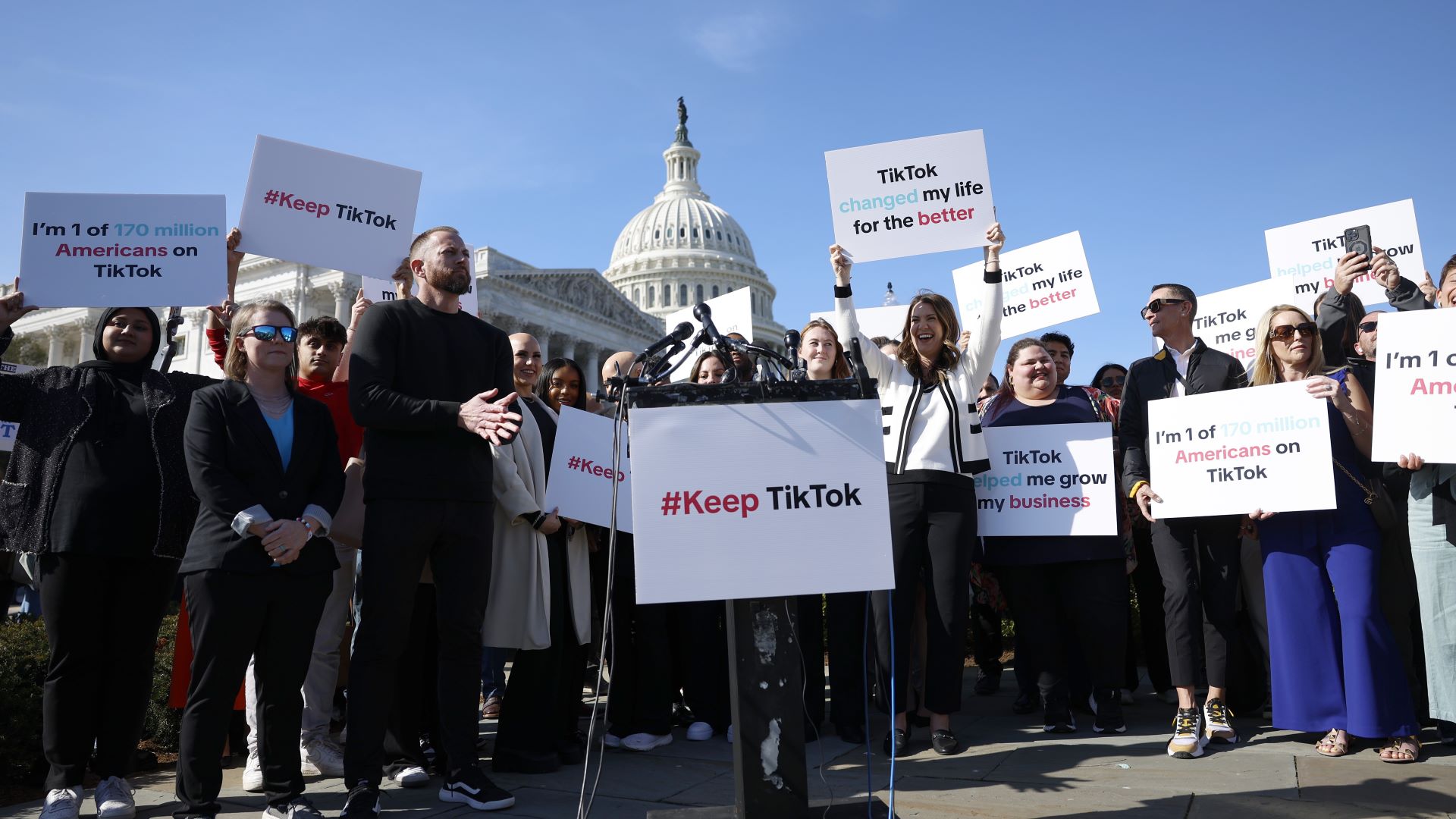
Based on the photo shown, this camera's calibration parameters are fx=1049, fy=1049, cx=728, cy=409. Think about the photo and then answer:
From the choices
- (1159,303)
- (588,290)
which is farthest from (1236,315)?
(588,290)

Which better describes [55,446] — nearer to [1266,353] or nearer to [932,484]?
[932,484]

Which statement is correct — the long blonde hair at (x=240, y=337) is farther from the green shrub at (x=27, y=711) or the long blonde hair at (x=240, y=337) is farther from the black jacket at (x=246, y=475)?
the green shrub at (x=27, y=711)

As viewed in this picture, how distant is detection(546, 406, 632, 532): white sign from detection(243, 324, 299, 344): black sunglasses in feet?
4.20

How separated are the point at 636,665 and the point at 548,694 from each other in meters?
0.78

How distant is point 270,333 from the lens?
3959mm

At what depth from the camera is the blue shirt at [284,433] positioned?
12.9ft

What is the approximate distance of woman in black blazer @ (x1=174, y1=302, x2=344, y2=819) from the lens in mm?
3621

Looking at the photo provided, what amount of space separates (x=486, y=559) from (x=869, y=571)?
1737 millimetres

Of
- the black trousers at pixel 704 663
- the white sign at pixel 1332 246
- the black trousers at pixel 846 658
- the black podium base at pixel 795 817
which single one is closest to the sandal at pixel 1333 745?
the black trousers at pixel 846 658

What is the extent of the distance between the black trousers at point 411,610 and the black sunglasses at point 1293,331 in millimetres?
3658

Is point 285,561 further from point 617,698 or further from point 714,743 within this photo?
point 714,743

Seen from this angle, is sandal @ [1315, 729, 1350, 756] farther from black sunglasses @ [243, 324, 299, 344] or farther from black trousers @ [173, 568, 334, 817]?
black sunglasses @ [243, 324, 299, 344]

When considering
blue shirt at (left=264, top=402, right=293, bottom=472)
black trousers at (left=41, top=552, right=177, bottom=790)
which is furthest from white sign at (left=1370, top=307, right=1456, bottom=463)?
black trousers at (left=41, top=552, right=177, bottom=790)

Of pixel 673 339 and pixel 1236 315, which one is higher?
pixel 1236 315
